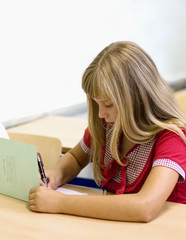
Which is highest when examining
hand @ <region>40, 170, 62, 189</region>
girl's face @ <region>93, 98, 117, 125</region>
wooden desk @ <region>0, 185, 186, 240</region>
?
girl's face @ <region>93, 98, 117, 125</region>

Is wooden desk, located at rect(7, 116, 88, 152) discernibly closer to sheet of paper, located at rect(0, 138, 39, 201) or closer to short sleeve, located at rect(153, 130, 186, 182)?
sheet of paper, located at rect(0, 138, 39, 201)

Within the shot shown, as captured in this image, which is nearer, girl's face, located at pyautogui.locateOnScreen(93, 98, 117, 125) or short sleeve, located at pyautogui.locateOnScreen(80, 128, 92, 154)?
girl's face, located at pyautogui.locateOnScreen(93, 98, 117, 125)

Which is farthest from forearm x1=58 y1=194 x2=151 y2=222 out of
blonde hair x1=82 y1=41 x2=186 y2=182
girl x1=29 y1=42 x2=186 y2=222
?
blonde hair x1=82 y1=41 x2=186 y2=182

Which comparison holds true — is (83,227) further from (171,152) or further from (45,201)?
(171,152)

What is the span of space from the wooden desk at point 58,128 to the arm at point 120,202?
103 centimetres

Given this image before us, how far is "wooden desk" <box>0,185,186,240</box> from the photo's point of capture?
1.14 metres

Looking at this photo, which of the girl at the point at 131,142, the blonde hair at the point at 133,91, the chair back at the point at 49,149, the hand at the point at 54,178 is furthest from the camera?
the chair back at the point at 49,149

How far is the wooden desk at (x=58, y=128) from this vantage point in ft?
8.13

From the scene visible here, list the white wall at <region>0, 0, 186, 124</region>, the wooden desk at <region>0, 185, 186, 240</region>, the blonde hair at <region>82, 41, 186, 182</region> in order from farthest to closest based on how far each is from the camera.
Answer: the white wall at <region>0, 0, 186, 124</region>
the blonde hair at <region>82, 41, 186, 182</region>
the wooden desk at <region>0, 185, 186, 240</region>

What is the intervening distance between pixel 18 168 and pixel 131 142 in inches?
16.7

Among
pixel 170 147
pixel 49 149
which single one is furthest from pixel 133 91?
pixel 49 149

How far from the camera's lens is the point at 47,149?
1.92 meters

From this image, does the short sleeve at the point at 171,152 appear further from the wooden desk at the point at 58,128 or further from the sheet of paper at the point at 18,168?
the wooden desk at the point at 58,128

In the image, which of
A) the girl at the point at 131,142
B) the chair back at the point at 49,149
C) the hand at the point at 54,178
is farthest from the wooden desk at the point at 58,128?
the girl at the point at 131,142
